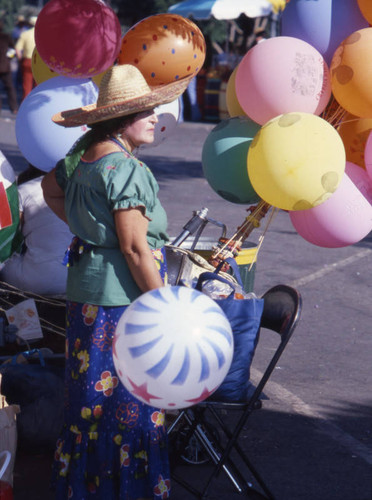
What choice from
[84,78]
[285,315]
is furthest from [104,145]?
[84,78]

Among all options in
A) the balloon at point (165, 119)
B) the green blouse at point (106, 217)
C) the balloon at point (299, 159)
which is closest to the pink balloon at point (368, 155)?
the balloon at point (299, 159)

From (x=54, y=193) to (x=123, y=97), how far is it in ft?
1.80

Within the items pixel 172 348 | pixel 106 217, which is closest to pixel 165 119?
pixel 106 217

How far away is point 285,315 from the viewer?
347 centimetres

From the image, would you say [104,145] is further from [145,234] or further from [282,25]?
[282,25]

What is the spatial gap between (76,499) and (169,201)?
7079mm

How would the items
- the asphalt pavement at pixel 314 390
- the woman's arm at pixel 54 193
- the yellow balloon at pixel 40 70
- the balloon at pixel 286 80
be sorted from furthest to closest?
1. the yellow balloon at pixel 40 70
2. the balloon at pixel 286 80
3. the asphalt pavement at pixel 314 390
4. the woman's arm at pixel 54 193

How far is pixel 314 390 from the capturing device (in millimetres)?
4918

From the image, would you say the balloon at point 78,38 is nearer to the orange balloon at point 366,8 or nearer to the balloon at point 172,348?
the orange balloon at point 366,8

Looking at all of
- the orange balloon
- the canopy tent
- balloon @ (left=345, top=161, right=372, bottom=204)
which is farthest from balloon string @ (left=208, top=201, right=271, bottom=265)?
the canopy tent

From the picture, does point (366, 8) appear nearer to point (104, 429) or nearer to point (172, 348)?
point (172, 348)

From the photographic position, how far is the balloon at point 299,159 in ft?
11.9

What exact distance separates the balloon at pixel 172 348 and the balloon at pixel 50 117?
5.62 ft

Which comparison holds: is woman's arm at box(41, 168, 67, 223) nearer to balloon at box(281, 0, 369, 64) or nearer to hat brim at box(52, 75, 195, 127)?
hat brim at box(52, 75, 195, 127)
